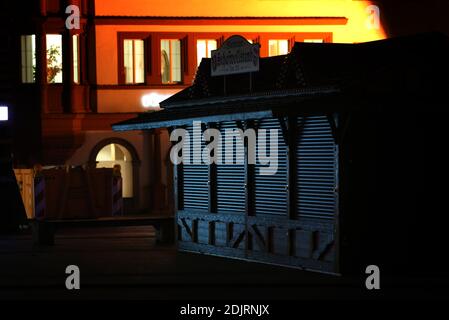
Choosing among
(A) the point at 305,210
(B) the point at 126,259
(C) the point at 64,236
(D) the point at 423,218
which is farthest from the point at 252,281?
(C) the point at 64,236

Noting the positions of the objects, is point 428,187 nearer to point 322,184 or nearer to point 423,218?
point 423,218

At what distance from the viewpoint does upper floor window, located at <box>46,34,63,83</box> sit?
35.4 metres

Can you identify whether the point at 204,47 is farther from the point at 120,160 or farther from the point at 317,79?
the point at 317,79

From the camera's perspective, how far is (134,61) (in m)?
36.3

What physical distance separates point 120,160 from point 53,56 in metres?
4.09

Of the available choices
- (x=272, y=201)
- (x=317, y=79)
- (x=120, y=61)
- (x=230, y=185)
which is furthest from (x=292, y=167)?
(x=120, y=61)

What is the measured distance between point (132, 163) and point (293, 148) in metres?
18.4

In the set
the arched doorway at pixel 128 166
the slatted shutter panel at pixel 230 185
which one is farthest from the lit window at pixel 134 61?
the slatted shutter panel at pixel 230 185

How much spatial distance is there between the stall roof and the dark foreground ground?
8.38ft

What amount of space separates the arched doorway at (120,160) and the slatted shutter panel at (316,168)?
60.6 ft

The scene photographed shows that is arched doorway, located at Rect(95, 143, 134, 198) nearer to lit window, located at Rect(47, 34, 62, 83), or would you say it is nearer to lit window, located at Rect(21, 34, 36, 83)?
lit window, located at Rect(47, 34, 62, 83)

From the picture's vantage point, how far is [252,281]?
17.2m

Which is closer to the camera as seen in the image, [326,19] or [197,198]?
[197,198]

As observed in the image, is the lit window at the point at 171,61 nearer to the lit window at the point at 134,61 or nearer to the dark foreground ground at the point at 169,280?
Result: the lit window at the point at 134,61
